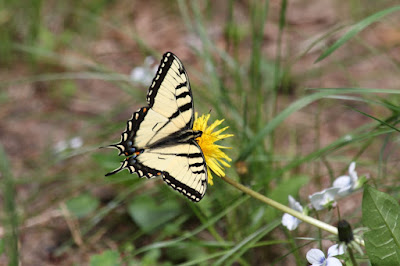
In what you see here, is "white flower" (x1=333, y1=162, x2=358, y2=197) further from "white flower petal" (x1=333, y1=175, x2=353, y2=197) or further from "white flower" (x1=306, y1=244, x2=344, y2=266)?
"white flower" (x1=306, y1=244, x2=344, y2=266)

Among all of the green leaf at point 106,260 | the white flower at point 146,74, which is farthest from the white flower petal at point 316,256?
the white flower at point 146,74

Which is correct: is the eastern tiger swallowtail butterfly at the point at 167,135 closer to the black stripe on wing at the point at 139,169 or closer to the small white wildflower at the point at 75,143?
the black stripe on wing at the point at 139,169

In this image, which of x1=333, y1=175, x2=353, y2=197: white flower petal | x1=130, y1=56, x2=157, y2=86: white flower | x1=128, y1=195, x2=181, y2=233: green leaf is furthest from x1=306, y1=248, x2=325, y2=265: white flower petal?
x1=130, y1=56, x2=157, y2=86: white flower

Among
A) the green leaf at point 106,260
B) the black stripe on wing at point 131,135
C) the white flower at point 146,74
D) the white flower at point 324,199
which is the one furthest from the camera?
the white flower at point 146,74

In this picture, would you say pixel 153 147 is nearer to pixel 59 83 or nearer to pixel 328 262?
pixel 328 262

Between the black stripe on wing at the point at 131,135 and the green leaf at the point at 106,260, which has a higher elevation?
the black stripe on wing at the point at 131,135

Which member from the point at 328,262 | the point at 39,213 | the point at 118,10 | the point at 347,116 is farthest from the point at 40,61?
the point at 328,262

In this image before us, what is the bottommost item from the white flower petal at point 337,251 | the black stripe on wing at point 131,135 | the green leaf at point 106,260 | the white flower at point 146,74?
the white flower petal at point 337,251

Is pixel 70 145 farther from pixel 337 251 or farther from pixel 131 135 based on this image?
pixel 337 251
